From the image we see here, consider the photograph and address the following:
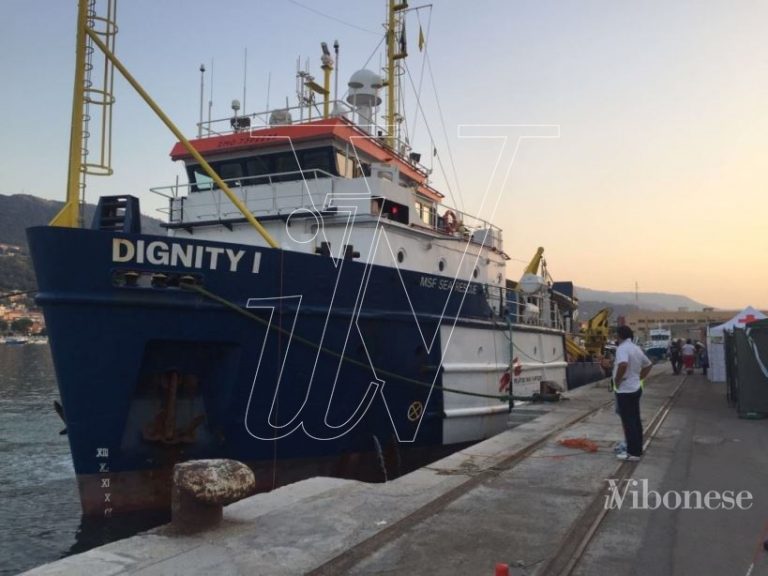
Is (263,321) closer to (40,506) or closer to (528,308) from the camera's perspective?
(40,506)

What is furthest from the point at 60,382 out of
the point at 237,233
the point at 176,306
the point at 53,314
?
the point at 237,233

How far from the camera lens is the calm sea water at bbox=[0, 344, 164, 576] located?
676cm

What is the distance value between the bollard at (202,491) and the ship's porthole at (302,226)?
5.80 metres

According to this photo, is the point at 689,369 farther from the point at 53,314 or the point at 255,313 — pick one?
the point at 53,314

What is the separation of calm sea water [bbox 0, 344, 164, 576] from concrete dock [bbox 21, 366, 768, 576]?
10.7 ft

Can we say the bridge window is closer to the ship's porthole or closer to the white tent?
the ship's porthole

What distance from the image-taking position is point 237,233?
9.91m

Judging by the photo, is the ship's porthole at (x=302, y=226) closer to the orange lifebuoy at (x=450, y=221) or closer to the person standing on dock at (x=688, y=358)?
the orange lifebuoy at (x=450, y=221)

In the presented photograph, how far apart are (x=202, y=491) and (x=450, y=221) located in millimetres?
8720

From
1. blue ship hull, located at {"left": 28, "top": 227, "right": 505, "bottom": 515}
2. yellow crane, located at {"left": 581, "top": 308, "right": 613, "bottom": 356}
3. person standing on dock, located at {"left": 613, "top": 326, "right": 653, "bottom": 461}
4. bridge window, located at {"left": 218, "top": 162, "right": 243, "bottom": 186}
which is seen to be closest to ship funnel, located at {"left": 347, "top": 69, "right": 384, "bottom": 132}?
bridge window, located at {"left": 218, "top": 162, "right": 243, "bottom": 186}

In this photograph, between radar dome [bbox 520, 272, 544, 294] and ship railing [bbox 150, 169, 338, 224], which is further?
radar dome [bbox 520, 272, 544, 294]

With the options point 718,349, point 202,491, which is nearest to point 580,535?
point 202,491

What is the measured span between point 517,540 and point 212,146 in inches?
346

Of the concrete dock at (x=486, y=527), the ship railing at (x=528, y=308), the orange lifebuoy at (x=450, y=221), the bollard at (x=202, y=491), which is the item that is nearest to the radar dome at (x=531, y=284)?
the ship railing at (x=528, y=308)
